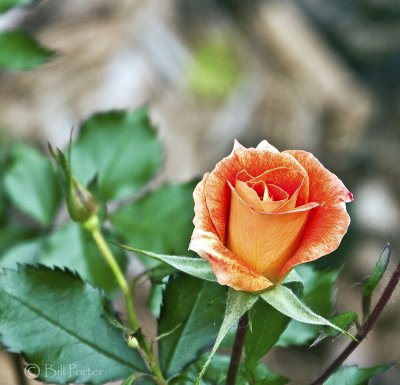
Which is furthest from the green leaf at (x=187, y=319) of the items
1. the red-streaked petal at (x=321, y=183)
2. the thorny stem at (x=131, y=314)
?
the red-streaked petal at (x=321, y=183)

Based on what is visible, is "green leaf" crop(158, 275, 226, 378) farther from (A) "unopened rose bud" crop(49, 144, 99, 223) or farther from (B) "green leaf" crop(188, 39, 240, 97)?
(B) "green leaf" crop(188, 39, 240, 97)

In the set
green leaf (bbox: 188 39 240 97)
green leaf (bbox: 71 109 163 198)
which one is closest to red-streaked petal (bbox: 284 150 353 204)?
green leaf (bbox: 71 109 163 198)

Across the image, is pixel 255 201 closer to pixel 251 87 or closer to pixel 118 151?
pixel 118 151

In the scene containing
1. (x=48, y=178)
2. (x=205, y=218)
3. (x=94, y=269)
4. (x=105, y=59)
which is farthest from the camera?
(x=105, y=59)

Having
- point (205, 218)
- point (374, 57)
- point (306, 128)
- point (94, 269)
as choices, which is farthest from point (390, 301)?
point (374, 57)

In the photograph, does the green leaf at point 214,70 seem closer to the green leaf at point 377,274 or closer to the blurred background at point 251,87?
the blurred background at point 251,87

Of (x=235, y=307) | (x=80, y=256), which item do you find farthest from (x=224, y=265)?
(x=80, y=256)

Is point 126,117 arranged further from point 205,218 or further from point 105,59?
point 105,59
